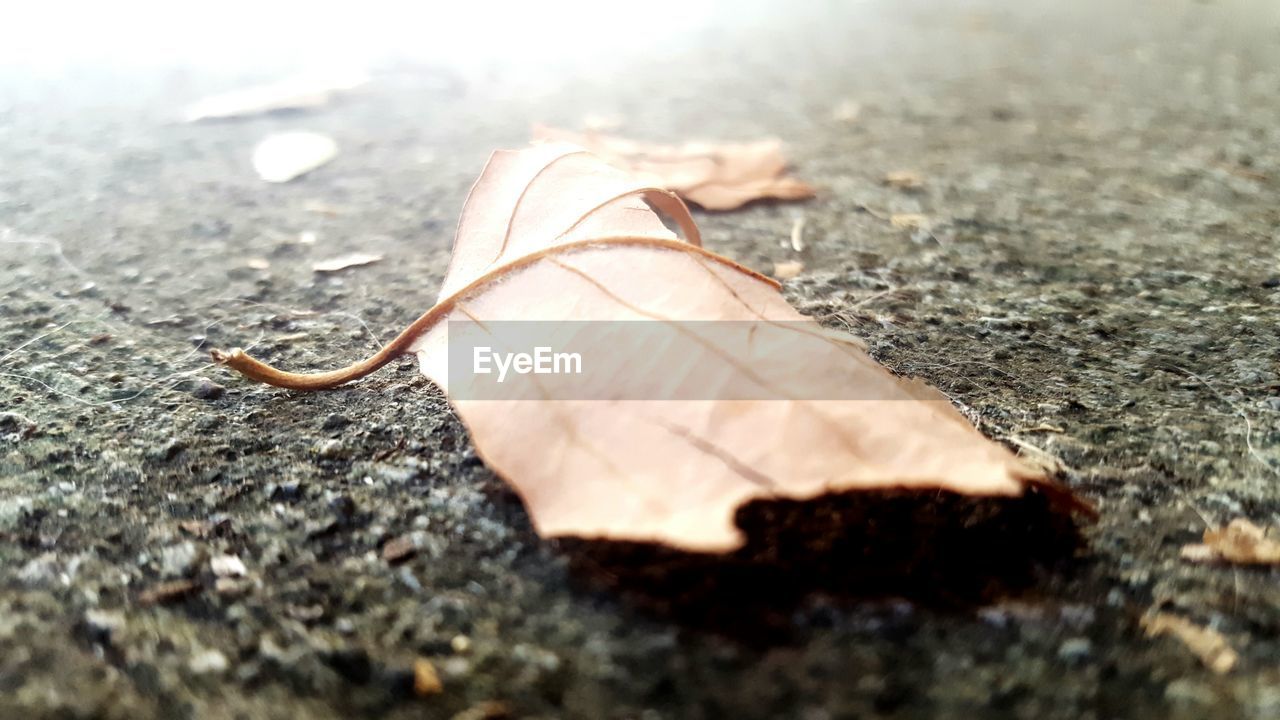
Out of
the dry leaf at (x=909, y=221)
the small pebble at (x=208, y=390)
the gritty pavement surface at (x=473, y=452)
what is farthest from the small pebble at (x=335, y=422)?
the dry leaf at (x=909, y=221)

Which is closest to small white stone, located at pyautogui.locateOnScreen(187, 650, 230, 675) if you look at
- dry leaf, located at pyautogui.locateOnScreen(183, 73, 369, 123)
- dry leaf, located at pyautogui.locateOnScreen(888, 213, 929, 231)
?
dry leaf, located at pyautogui.locateOnScreen(888, 213, 929, 231)

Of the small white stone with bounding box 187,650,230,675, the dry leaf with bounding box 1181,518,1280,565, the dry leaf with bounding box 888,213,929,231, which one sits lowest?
the small white stone with bounding box 187,650,230,675

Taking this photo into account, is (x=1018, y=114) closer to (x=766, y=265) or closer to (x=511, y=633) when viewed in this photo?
(x=766, y=265)

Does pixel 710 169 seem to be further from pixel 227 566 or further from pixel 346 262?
pixel 227 566

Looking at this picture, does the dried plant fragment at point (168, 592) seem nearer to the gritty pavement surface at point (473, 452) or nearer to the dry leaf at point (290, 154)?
the gritty pavement surface at point (473, 452)

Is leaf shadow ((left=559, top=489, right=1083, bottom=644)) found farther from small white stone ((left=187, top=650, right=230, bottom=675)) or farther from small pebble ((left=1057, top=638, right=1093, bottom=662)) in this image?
small white stone ((left=187, top=650, right=230, bottom=675))

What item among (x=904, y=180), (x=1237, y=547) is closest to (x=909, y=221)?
(x=904, y=180)
